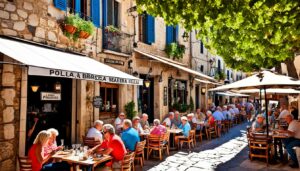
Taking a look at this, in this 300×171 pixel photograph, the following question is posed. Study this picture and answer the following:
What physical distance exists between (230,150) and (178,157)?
2.60 metres

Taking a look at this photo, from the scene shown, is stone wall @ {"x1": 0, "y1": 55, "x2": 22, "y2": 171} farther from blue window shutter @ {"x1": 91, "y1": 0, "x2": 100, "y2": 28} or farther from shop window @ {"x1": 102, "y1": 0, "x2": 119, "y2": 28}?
shop window @ {"x1": 102, "y1": 0, "x2": 119, "y2": 28}

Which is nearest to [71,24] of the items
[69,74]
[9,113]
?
[69,74]

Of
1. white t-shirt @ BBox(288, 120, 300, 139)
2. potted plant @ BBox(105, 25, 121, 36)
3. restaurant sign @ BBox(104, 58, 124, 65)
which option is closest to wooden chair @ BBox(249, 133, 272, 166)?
white t-shirt @ BBox(288, 120, 300, 139)

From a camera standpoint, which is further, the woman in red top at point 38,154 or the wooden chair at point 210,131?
the wooden chair at point 210,131

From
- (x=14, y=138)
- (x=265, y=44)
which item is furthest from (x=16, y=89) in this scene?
(x=265, y=44)

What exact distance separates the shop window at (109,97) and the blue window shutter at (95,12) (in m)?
2.42

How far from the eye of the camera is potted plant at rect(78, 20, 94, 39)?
970cm

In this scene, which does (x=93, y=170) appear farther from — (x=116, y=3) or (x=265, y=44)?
(x=116, y=3)

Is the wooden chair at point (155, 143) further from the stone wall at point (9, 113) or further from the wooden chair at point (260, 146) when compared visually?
the stone wall at point (9, 113)

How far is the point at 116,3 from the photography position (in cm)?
1292

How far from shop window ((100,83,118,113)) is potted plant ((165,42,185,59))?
5.75 m

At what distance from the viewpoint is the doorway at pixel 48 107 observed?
8.56 meters

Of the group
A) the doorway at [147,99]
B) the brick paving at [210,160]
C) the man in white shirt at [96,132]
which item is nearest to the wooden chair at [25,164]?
the man in white shirt at [96,132]

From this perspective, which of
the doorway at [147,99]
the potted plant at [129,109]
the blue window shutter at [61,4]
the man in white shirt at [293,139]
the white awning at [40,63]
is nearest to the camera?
the white awning at [40,63]
